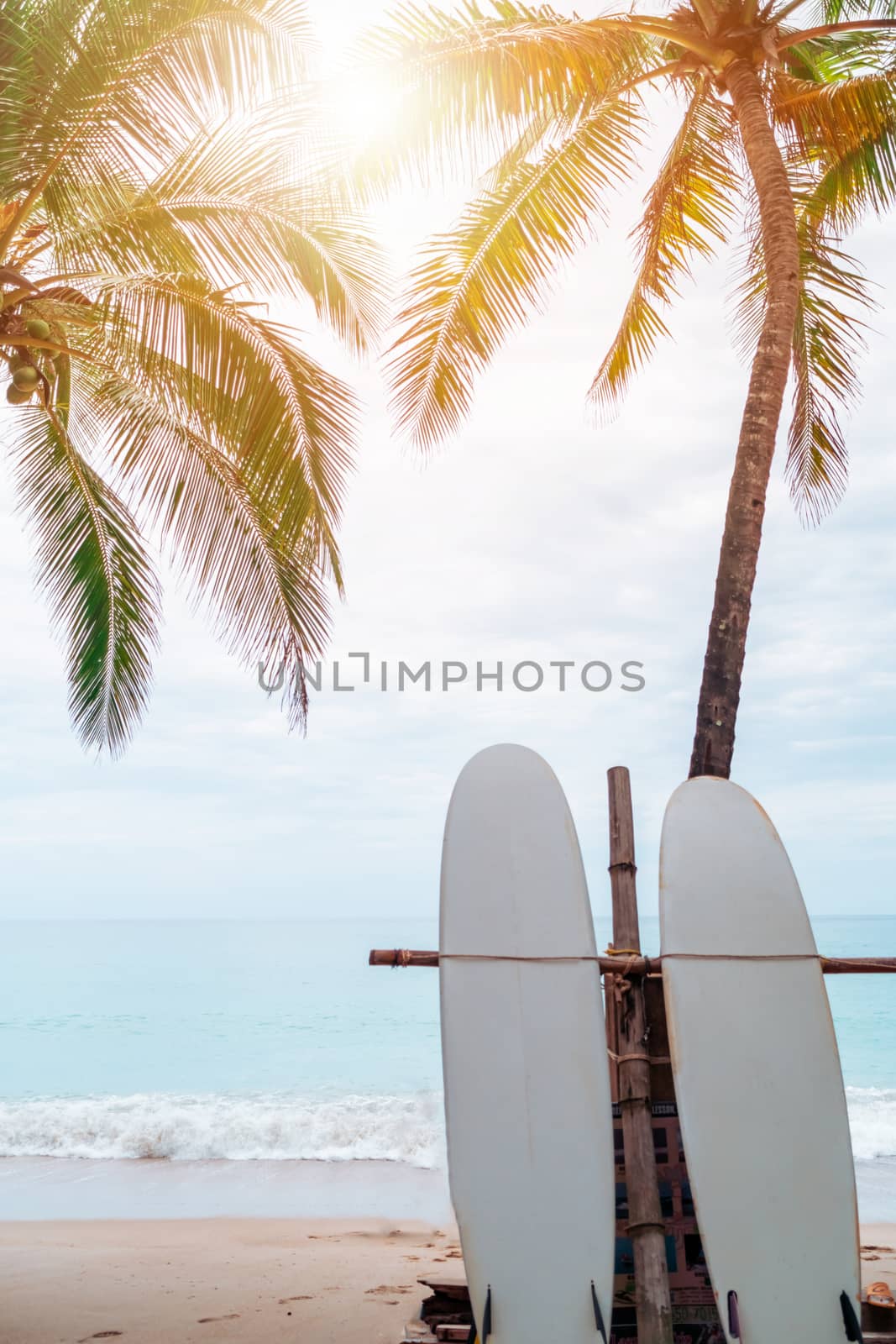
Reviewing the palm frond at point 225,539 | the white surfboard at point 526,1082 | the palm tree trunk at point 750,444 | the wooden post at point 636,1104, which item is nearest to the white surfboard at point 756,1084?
the wooden post at point 636,1104

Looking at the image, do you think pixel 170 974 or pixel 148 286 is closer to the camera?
pixel 148 286

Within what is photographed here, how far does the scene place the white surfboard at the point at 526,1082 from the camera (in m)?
2.51

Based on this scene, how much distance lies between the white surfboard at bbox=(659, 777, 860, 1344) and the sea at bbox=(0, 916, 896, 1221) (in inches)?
195

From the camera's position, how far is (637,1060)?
9.41ft

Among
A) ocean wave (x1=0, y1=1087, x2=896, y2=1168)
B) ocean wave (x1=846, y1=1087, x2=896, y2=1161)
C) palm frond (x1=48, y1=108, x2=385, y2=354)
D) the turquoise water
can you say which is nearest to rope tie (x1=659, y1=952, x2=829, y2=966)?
palm frond (x1=48, y1=108, x2=385, y2=354)

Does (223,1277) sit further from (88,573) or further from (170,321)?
(170,321)

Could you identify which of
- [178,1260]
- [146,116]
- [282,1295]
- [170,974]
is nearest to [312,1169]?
[178,1260]

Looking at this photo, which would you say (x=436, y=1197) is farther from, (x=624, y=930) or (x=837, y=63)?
(x=837, y=63)

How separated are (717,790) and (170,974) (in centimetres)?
2815

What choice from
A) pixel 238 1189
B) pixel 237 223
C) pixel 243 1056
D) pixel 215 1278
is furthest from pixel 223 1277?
pixel 243 1056

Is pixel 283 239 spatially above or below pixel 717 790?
above

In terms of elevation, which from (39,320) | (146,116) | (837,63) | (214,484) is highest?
(837,63)

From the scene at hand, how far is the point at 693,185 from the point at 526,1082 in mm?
5040

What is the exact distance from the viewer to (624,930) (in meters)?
3.09
